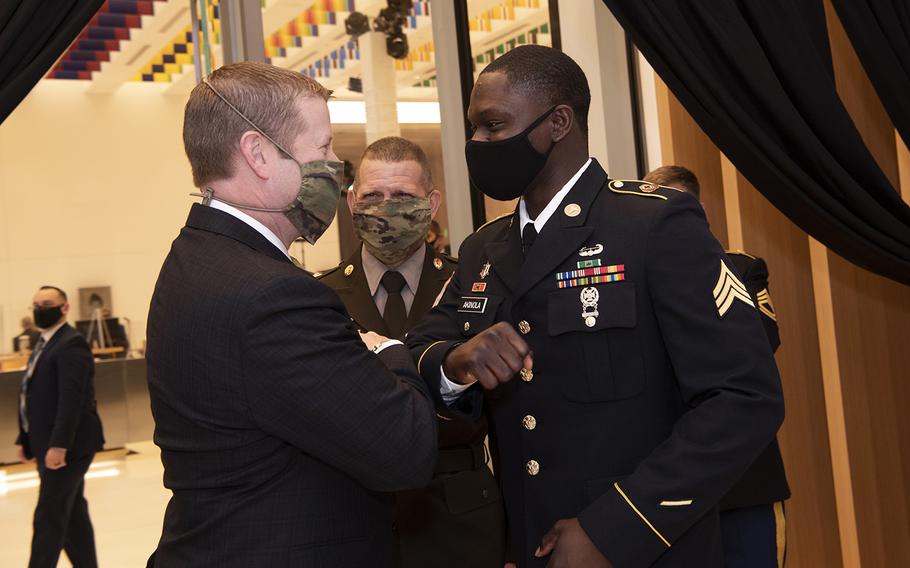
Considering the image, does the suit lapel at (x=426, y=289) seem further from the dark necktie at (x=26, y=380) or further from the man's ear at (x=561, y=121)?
the dark necktie at (x=26, y=380)

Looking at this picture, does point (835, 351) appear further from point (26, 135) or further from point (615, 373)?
point (26, 135)

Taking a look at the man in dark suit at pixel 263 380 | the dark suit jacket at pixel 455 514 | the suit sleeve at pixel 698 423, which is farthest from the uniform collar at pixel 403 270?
the suit sleeve at pixel 698 423

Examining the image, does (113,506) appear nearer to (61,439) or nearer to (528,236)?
(61,439)

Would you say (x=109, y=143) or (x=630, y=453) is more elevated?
(x=109, y=143)

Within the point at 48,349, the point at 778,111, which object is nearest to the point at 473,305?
the point at 778,111

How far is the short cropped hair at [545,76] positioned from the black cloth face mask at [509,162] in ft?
0.14

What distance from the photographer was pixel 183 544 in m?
1.56

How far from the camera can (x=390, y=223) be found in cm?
245

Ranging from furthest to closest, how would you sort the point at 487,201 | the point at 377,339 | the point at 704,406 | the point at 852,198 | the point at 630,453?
the point at 487,201
the point at 852,198
the point at 377,339
the point at 630,453
the point at 704,406

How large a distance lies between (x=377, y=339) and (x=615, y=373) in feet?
1.68

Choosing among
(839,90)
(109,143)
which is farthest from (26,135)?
(839,90)

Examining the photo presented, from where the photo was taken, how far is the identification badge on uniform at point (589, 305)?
5.32 ft

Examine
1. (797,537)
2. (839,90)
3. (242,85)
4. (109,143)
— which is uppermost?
(109,143)

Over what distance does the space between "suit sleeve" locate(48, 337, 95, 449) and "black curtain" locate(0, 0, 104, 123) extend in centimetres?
314
